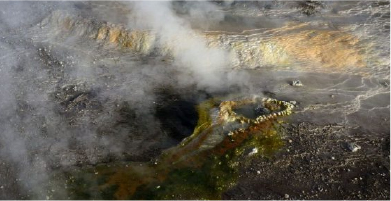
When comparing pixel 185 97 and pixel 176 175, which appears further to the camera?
pixel 185 97

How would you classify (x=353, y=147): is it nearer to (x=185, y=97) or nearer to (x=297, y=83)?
(x=297, y=83)

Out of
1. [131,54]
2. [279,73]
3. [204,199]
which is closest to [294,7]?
[279,73]

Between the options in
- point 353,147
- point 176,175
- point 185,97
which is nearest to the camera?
point 176,175

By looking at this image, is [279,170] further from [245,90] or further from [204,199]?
[245,90]

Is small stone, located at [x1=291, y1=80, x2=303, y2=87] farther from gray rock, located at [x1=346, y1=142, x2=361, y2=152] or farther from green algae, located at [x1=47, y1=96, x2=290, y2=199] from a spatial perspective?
gray rock, located at [x1=346, y1=142, x2=361, y2=152]

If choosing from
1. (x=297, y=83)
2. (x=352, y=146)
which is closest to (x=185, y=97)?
(x=297, y=83)

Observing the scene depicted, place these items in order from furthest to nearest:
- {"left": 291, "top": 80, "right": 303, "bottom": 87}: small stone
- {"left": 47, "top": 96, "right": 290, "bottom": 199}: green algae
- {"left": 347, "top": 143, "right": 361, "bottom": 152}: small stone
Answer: {"left": 291, "top": 80, "right": 303, "bottom": 87}: small stone → {"left": 347, "top": 143, "right": 361, "bottom": 152}: small stone → {"left": 47, "top": 96, "right": 290, "bottom": 199}: green algae

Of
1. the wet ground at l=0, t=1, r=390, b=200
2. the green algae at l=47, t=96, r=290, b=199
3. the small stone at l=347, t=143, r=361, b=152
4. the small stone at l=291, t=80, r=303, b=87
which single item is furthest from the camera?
the small stone at l=291, t=80, r=303, b=87

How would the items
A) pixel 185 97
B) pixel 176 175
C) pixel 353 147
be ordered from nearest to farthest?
1. pixel 176 175
2. pixel 353 147
3. pixel 185 97

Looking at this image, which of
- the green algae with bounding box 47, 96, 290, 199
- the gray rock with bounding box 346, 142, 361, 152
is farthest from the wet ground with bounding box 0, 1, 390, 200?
the green algae with bounding box 47, 96, 290, 199
